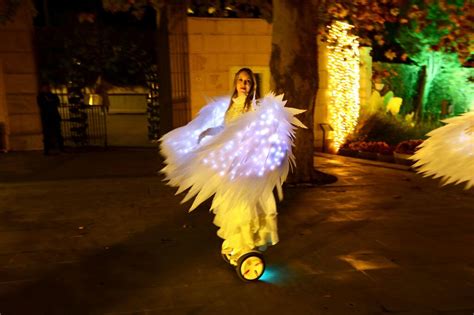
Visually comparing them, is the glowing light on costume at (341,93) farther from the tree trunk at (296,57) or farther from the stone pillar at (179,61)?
the tree trunk at (296,57)

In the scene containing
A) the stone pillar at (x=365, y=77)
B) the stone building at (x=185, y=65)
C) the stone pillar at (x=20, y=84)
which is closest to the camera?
the stone pillar at (x=20, y=84)

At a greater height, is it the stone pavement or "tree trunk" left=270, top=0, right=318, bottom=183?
"tree trunk" left=270, top=0, right=318, bottom=183

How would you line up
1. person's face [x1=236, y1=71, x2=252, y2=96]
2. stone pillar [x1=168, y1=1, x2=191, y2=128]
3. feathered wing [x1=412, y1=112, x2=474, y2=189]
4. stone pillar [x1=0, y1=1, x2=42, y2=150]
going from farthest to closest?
1. stone pillar [x1=168, y1=1, x2=191, y2=128]
2. stone pillar [x1=0, y1=1, x2=42, y2=150]
3. person's face [x1=236, y1=71, x2=252, y2=96]
4. feathered wing [x1=412, y1=112, x2=474, y2=189]

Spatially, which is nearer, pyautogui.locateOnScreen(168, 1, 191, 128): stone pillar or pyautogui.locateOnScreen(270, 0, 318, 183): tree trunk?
pyautogui.locateOnScreen(270, 0, 318, 183): tree trunk

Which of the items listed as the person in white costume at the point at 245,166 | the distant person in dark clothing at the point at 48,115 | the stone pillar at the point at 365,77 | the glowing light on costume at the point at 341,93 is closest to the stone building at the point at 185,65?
the glowing light on costume at the point at 341,93

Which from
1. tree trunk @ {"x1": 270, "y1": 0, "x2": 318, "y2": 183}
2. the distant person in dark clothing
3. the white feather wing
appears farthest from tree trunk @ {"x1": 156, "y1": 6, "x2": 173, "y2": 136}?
the white feather wing

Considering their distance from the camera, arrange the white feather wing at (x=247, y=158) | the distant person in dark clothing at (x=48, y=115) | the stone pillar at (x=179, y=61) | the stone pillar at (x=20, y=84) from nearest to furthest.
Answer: the white feather wing at (x=247, y=158), the distant person in dark clothing at (x=48, y=115), the stone pillar at (x=20, y=84), the stone pillar at (x=179, y=61)

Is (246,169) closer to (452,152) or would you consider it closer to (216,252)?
(216,252)

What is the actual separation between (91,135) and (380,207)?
10114 mm

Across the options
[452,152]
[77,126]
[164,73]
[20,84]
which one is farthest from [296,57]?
[77,126]

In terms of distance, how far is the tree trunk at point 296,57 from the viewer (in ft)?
26.6

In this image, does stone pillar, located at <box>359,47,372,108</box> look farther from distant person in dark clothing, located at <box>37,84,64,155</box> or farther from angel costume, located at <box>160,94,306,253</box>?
angel costume, located at <box>160,94,306,253</box>

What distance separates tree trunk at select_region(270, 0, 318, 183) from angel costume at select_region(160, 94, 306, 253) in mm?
4089

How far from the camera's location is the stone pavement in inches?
160
